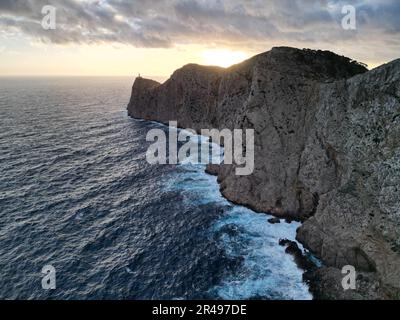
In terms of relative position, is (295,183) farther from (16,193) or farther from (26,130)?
(26,130)

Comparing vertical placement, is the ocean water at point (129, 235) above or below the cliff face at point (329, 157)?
below

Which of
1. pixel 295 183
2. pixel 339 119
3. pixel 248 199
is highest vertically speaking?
pixel 339 119

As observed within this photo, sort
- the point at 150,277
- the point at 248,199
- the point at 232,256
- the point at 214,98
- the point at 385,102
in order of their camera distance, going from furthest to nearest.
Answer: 1. the point at 214,98
2. the point at 248,199
3. the point at 232,256
4. the point at 150,277
5. the point at 385,102

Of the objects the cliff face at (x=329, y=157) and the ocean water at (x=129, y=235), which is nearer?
the cliff face at (x=329, y=157)

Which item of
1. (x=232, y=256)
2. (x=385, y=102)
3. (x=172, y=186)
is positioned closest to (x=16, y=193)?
(x=172, y=186)

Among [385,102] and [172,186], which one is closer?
[385,102]
